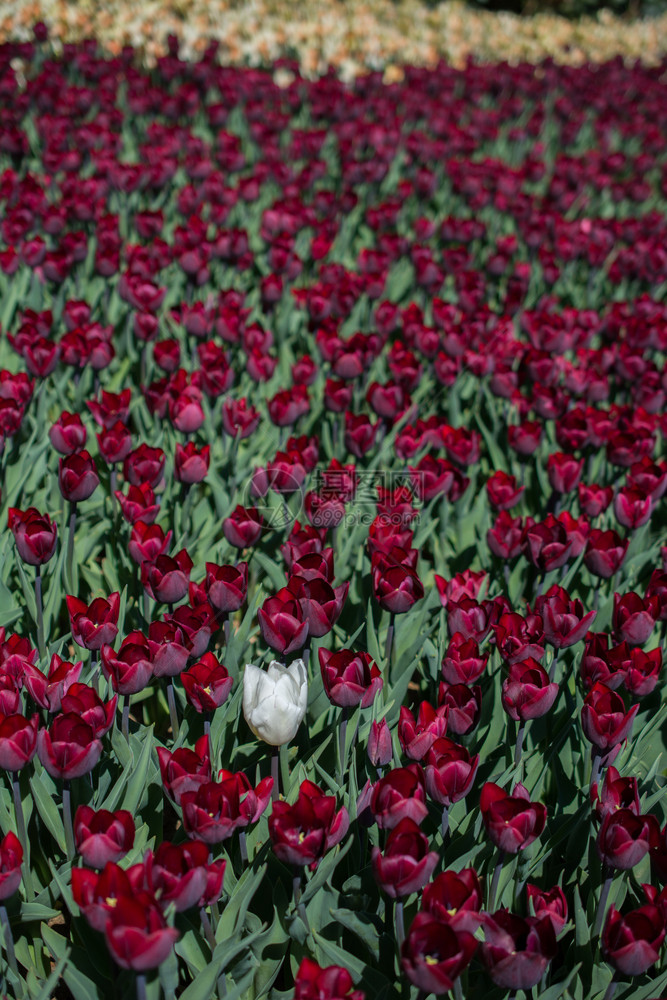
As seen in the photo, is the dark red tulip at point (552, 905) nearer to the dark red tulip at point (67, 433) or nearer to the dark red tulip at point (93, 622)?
the dark red tulip at point (93, 622)

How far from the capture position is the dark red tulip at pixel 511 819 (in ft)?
4.34

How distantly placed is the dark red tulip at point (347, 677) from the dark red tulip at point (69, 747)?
392 mm

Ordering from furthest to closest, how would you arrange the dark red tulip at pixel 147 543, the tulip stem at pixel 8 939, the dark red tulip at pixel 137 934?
the dark red tulip at pixel 147 543, the tulip stem at pixel 8 939, the dark red tulip at pixel 137 934

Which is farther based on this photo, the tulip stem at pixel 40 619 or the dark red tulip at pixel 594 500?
the dark red tulip at pixel 594 500

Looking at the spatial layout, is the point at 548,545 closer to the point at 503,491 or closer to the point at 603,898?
the point at 503,491

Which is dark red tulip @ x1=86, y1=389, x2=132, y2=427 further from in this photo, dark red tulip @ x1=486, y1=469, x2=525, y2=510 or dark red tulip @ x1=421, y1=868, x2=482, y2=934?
dark red tulip @ x1=421, y1=868, x2=482, y2=934

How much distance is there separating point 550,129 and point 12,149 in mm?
4946

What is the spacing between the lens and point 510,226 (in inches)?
212

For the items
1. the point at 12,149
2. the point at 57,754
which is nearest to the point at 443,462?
the point at 57,754

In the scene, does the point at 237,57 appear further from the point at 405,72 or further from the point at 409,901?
the point at 409,901

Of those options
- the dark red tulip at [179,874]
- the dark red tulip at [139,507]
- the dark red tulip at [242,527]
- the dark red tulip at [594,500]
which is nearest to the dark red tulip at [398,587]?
the dark red tulip at [242,527]

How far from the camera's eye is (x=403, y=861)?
123 centimetres

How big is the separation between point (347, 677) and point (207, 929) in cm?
45

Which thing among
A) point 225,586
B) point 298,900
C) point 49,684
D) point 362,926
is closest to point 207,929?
point 298,900
